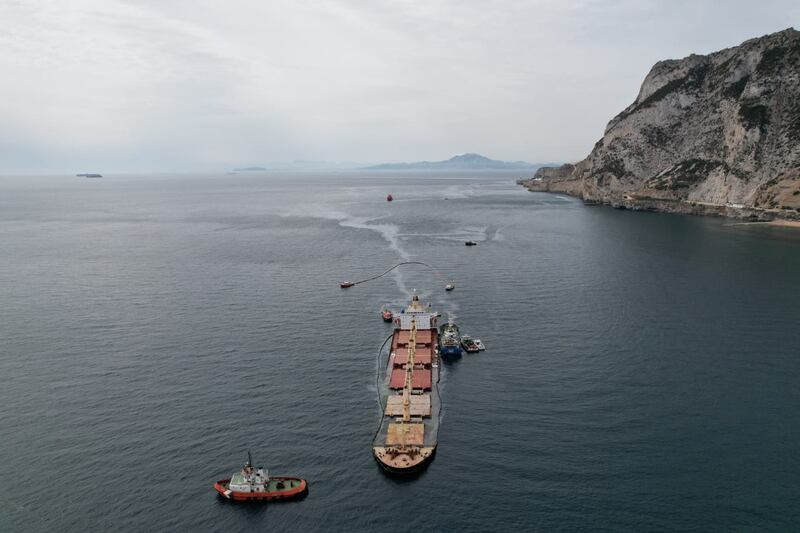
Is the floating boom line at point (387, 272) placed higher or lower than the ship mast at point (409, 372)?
higher

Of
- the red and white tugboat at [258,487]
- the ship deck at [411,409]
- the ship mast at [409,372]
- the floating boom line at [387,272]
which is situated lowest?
the red and white tugboat at [258,487]

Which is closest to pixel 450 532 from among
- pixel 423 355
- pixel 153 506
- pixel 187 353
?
pixel 153 506

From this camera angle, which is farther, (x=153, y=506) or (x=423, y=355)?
(x=423, y=355)

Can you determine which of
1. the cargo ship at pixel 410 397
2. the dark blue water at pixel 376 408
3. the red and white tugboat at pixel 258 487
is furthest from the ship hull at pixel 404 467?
the red and white tugboat at pixel 258 487

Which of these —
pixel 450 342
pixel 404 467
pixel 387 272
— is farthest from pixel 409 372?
pixel 387 272

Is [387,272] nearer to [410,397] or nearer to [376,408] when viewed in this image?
[410,397]

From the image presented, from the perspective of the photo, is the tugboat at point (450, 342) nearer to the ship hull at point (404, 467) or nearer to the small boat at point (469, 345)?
the small boat at point (469, 345)

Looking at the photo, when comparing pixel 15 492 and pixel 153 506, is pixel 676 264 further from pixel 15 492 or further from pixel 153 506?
pixel 15 492
